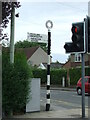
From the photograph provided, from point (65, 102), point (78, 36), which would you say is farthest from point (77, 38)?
point (65, 102)

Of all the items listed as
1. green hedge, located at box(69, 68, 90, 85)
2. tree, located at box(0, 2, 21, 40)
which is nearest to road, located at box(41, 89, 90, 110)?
tree, located at box(0, 2, 21, 40)

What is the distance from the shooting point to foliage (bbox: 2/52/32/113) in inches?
408

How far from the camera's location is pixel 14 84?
10391 millimetres

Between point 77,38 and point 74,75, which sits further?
point 74,75

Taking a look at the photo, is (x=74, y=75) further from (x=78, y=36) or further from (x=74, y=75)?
(x=78, y=36)

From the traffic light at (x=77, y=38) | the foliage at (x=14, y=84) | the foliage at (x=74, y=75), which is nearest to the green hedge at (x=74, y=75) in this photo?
the foliage at (x=74, y=75)

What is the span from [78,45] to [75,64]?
4318 centimetres

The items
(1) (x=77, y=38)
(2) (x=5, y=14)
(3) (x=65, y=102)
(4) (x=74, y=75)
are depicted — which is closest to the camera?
(2) (x=5, y=14)

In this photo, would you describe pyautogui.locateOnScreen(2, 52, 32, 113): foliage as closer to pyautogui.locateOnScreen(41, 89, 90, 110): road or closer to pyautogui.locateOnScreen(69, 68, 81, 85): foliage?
pyautogui.locateOnScreen(41, 89, 90, 110): road

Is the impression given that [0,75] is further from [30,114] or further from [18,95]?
[30,114]

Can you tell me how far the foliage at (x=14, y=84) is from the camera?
10.4 m

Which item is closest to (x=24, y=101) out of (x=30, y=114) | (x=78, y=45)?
(x=30, y=114)

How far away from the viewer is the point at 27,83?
10.9 m

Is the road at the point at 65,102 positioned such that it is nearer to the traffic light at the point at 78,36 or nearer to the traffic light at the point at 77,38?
A: the traffic light at the point at 77,38
